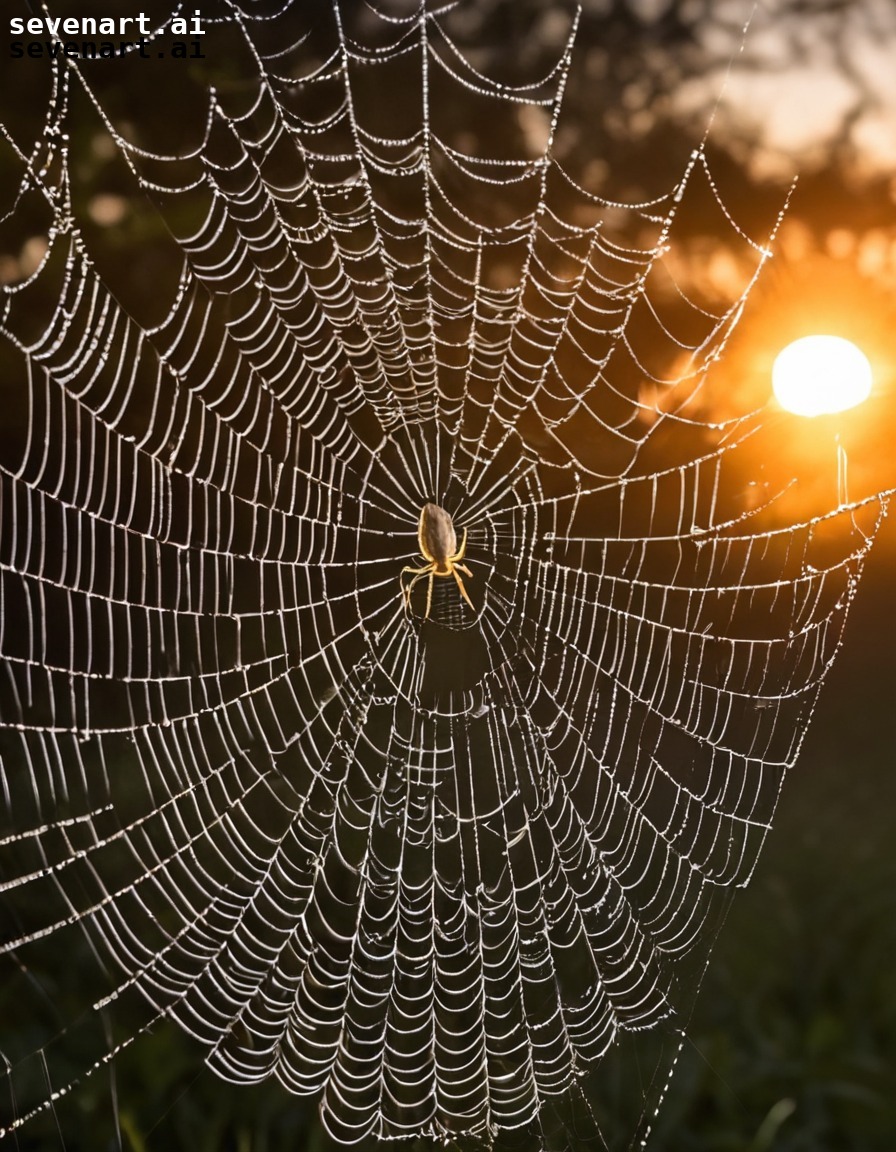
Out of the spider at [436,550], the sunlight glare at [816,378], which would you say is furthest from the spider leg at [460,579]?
the sunlight glare at [816,378]

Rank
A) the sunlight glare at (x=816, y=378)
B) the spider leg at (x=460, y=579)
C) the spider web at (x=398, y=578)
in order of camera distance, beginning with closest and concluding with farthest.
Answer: the spider web at (x=398, y=578), the sunlight glare at (x=816, y=378), the spider leg at (x=460, y=579)

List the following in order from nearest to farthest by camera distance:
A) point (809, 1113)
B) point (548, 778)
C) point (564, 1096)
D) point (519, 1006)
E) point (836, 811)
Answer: point (564, 1096) → point (519, 1006) → point (809, 1113) → point (548, 778) → point (836, 811)

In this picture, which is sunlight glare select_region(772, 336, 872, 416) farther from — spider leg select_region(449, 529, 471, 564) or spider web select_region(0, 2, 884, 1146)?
spider leg select_region(449, 529, 471, 564)

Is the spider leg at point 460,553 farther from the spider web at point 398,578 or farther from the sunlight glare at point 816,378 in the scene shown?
the sunlight glare at point 816,378

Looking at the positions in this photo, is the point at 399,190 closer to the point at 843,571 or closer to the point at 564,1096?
the point at 843,571

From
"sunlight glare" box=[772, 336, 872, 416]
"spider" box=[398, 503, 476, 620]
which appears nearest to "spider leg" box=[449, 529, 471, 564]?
"spider" box=[398, 503, 476, 620]

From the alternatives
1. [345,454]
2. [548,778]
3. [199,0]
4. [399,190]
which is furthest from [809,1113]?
[199,0]
